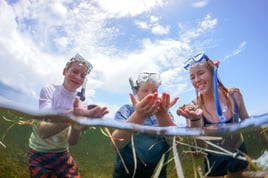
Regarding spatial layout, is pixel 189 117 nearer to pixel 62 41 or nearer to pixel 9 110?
pixel 62 41

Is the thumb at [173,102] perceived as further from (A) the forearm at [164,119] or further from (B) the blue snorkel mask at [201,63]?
(B) the blue snorkel mask at [201,63]

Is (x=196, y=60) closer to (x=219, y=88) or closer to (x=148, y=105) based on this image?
(x=219, y=88)

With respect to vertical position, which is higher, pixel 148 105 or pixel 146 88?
pixel 146 88

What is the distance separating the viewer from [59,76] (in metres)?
3.48

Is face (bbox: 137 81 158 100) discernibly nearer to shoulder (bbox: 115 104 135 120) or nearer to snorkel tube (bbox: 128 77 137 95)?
snorkel tube (bbox: 128 77 137 95)

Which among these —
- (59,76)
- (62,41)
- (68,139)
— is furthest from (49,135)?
(62,41)

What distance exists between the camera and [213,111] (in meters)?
3.46

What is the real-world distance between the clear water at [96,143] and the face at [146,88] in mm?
352

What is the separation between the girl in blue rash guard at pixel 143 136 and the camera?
3.04 meters

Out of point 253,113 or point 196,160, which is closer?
point 196,160

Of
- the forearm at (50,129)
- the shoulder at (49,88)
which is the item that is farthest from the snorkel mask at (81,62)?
the forearm at (50,129)

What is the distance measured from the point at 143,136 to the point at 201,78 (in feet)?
3.05

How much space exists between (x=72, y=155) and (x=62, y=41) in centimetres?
131

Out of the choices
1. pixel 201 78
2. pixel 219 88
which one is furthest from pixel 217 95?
pixel 201 78
